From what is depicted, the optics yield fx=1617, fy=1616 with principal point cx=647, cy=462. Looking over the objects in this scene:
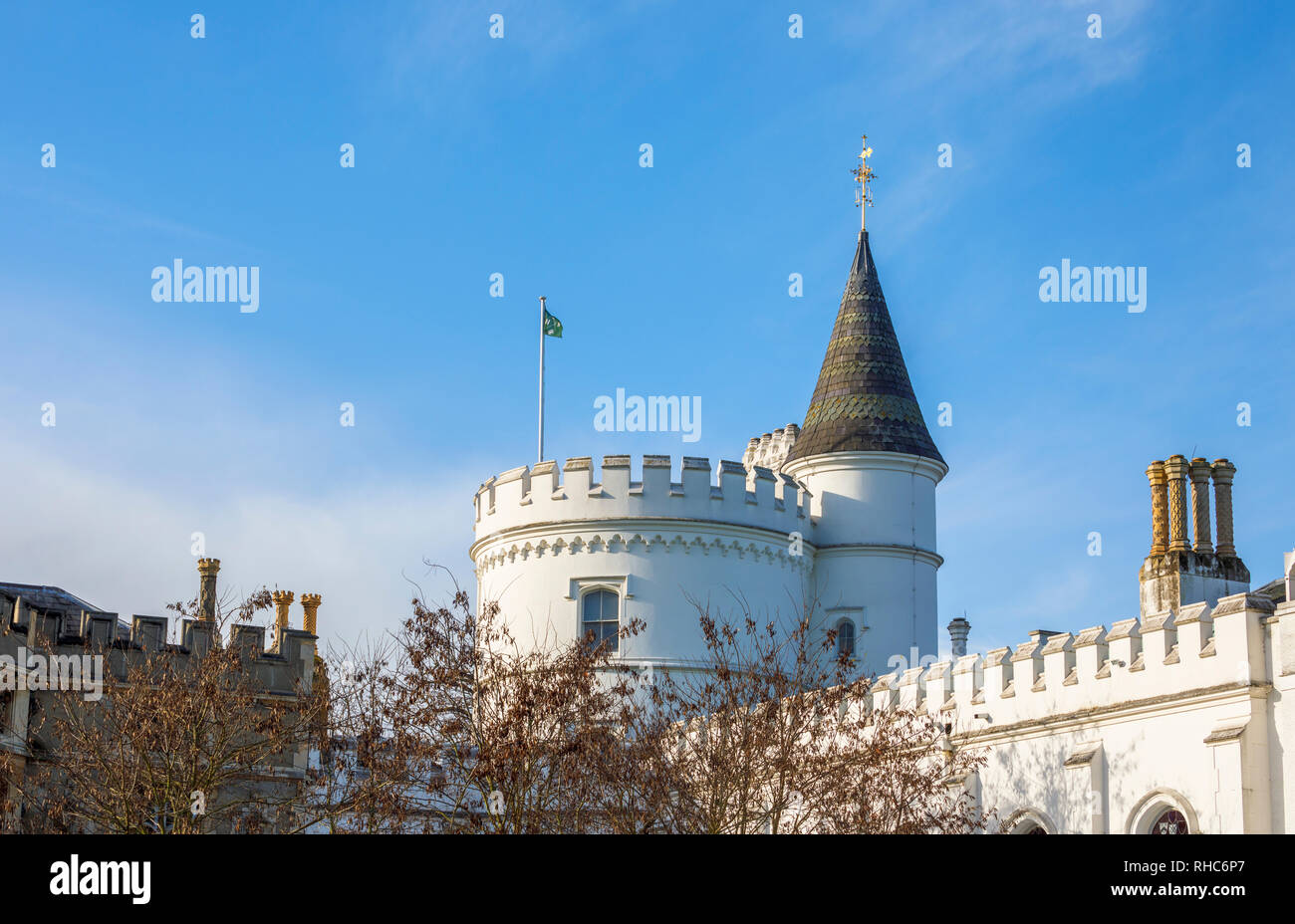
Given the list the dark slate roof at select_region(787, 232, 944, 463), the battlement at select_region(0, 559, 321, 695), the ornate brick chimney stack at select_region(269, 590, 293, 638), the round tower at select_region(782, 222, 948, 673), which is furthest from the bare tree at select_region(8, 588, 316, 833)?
the ornate brick chimney stack at select_region(269, 590, 293, 638)

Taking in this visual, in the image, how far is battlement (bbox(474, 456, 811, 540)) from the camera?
126 ft

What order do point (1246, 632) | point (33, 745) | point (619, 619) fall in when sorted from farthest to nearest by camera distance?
1. point (619, 619)
2. point (33, 745)
3. point (1246, 632)

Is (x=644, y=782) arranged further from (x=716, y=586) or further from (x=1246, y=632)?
(x=716, y=586)

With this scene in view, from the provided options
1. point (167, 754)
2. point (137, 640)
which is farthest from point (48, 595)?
point (167, 754)

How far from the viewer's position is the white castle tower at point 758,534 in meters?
38.1

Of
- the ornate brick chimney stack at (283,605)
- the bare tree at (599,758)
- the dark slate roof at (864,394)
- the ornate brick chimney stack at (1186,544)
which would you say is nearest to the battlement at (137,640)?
the bare tree at (599,758)

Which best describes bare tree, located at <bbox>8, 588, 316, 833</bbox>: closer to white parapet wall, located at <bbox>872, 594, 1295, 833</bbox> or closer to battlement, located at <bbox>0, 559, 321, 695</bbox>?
battlement, located at <bbox>0, 559, 321, 695</bbox>

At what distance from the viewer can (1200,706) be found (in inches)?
875

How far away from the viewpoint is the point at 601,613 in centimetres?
3812

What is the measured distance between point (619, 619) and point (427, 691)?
524 inches

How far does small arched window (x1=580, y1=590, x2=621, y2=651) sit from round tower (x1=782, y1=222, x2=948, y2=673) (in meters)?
5.21

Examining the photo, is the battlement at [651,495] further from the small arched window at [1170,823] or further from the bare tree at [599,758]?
the small arched window at [1170,823]

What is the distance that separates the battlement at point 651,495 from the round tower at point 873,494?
1.76m
